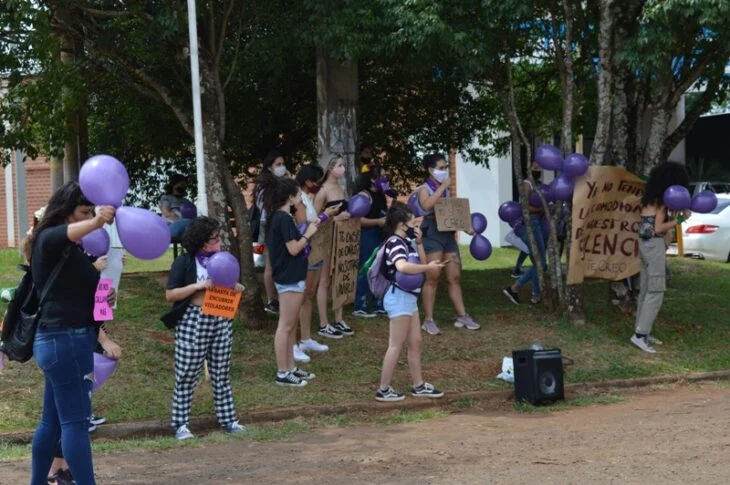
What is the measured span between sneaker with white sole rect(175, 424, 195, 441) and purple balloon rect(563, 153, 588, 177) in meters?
5.45

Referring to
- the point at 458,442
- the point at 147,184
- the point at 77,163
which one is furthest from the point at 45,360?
the point at 147,184

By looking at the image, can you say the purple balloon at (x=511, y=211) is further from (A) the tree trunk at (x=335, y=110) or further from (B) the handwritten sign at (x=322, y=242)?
(B) the handwritten sign at (x=322, y=242)

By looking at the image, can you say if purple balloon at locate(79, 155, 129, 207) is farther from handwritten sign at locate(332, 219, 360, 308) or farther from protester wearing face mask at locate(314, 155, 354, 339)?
handwritten sign at locate(332, 219, 360, 308)

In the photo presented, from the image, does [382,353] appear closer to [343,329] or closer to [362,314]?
[343,329]

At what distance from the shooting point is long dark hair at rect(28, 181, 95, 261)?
19.8 ft

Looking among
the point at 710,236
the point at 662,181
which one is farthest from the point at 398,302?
the point at 710,236

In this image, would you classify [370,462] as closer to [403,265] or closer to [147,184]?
[403,265]

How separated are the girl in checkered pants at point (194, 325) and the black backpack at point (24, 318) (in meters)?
1.99

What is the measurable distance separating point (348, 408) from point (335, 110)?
4.54 meters

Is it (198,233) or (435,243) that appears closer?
(198,233)

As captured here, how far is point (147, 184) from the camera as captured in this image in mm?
17172

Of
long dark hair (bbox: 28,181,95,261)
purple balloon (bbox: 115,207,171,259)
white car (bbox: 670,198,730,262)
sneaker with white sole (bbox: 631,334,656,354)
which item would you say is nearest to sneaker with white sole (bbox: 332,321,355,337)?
sneaker with white sole (bbox: 631,334,656,354)

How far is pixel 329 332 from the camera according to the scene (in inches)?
444

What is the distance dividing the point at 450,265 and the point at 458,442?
384 cm
